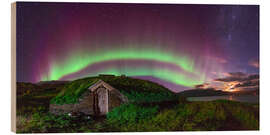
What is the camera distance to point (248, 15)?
Result: 14508mm

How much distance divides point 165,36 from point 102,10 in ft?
→ 7.27

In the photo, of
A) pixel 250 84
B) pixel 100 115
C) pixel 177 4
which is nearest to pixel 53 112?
pixel 100 115

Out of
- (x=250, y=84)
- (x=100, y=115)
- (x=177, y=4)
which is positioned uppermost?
(x=177, y=4)

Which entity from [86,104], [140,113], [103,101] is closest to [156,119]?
[140,113]

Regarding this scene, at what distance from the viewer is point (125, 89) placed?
14.1 metres

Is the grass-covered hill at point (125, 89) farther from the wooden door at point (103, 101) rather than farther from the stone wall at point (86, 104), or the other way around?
the wooden door at point (103, 101)

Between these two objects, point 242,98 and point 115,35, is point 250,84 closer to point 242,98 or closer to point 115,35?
point 242,98

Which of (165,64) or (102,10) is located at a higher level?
(102,10)

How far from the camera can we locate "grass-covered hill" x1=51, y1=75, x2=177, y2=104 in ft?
45.7

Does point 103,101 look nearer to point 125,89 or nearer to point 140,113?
point 125,89

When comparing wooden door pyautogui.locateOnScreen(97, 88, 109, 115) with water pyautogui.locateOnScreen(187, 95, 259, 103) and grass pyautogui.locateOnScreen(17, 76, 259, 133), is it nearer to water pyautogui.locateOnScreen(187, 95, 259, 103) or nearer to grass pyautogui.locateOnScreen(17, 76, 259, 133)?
grass pyautogui.locateOnScreen(17, 76, 259, 133)

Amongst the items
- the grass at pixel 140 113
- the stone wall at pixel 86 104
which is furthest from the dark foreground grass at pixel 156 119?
the stone wall at pixel 86 104

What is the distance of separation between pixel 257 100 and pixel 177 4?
163 inches

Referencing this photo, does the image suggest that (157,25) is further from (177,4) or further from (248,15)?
(248,15)
